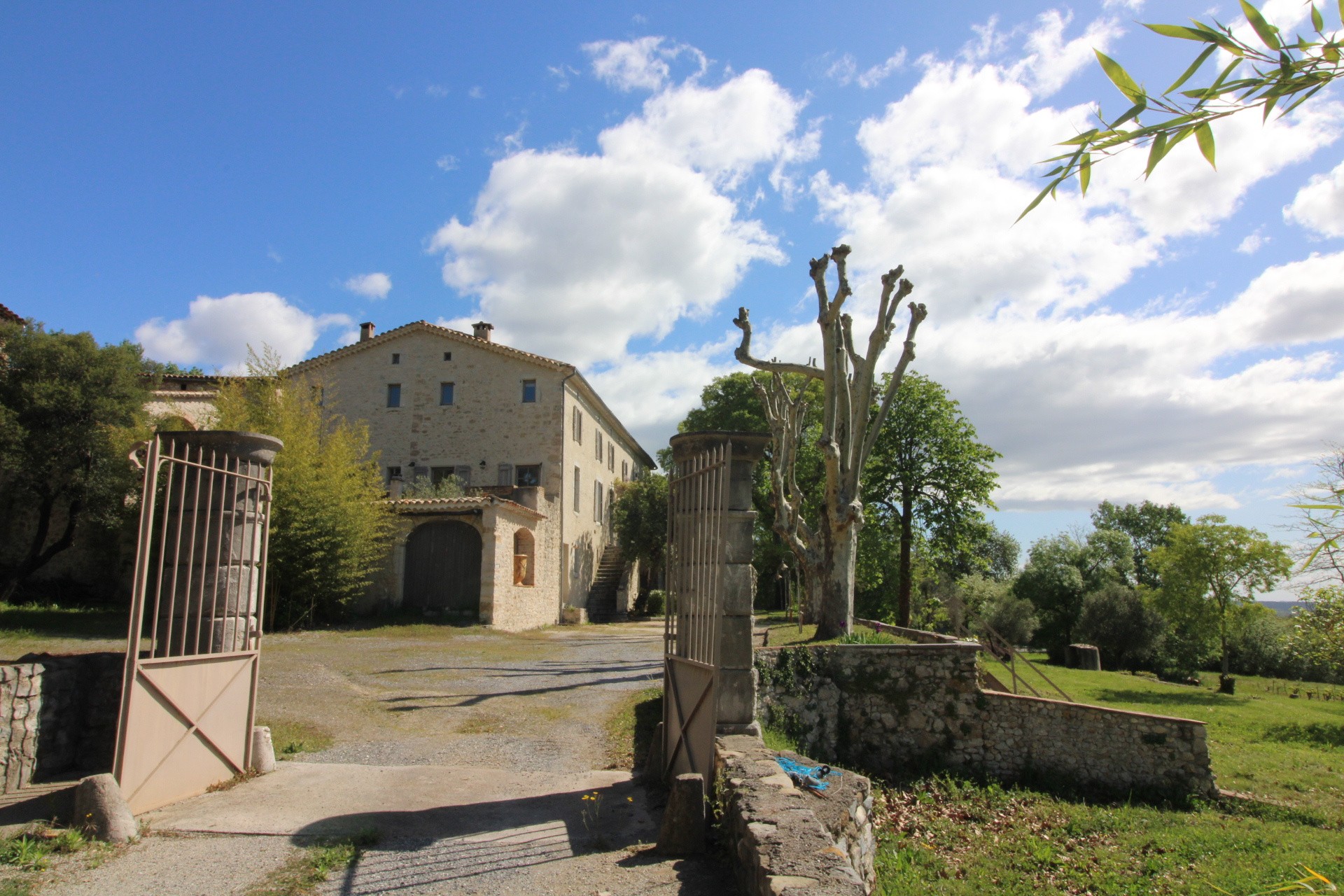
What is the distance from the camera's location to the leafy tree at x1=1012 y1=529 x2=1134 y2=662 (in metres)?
35.2

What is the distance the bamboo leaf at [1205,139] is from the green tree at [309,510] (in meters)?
16.8

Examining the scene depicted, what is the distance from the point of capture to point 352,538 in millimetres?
16953

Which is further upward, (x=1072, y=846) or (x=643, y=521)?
(x=643, y=521)

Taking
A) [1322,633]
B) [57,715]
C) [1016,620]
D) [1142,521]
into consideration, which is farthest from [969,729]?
[1142,521]

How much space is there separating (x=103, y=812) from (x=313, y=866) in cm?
140

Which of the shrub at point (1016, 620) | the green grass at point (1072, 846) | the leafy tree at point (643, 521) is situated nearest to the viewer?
the green grass at point (1072, 846)

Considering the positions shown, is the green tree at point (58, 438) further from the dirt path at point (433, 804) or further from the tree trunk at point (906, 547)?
the tree trunk at point (906, 547)

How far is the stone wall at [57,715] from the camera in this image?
543cm

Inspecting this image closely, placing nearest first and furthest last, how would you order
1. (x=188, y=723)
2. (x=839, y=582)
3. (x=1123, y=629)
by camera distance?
(x=188, y=723)
(x=839, y=582)
(x=1123, y=629)

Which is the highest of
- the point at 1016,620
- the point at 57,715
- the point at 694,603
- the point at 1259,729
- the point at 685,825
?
the point at 694,603

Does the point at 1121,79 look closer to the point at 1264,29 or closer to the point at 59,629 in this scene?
the point at 1264,29

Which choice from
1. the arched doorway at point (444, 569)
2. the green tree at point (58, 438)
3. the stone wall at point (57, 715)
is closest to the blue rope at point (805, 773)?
the stone wall at point (57, 715)

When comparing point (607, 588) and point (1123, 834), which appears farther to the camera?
point (607, 588)

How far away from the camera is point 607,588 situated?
1141 inches
